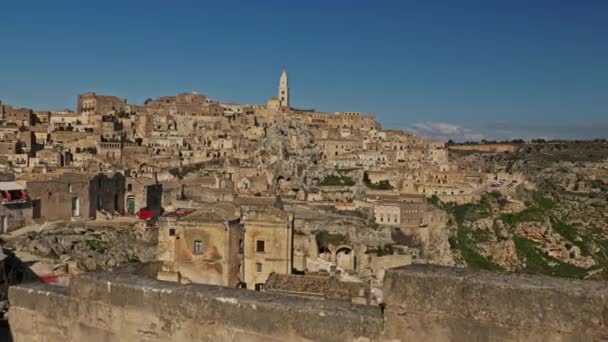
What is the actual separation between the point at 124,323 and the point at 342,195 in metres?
57.2

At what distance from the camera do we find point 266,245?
23.4 meters

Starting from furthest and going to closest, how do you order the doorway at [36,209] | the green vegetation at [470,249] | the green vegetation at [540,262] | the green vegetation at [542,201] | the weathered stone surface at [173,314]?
the green vegetation at [542,201] → the green vegetation at [540,262] → the green vegetation at [470,249] → the doorway at [36,209] → the weathered stone surface at [173,314]

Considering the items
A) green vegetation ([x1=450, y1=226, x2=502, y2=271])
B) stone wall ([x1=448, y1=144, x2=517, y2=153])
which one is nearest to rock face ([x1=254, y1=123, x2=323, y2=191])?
green vegetation ([x1=450, y1=226, x2=502, y2=271])

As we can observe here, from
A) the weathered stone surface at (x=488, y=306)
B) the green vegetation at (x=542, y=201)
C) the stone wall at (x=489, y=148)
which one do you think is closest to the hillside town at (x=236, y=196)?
the green vegetation at (x=542, y=201)

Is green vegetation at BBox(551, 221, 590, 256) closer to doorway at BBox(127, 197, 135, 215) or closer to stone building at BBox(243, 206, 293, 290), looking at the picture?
doorway at BBox(127, 197, 135, 215)

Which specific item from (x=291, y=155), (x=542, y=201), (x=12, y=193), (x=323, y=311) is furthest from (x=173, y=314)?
(x=542, y=201)

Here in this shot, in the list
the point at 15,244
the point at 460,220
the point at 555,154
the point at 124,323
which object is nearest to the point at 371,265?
Answer: the point at 460,220

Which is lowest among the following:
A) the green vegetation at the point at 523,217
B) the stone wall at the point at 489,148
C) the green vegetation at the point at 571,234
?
the green vegetation at the point at 571,234

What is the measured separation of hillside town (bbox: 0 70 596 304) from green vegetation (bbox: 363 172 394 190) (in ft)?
0.71

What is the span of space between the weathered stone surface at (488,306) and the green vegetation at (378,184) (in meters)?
61.3

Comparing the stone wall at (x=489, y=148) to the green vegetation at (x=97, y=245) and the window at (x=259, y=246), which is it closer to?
the green vegetation at (x=97, y=245)

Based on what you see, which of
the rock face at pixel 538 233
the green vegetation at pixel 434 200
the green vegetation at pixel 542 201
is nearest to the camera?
the rock face at pixel 538 233

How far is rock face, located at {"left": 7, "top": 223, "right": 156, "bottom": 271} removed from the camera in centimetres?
2456

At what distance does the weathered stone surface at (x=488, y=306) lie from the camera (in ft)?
10.3
